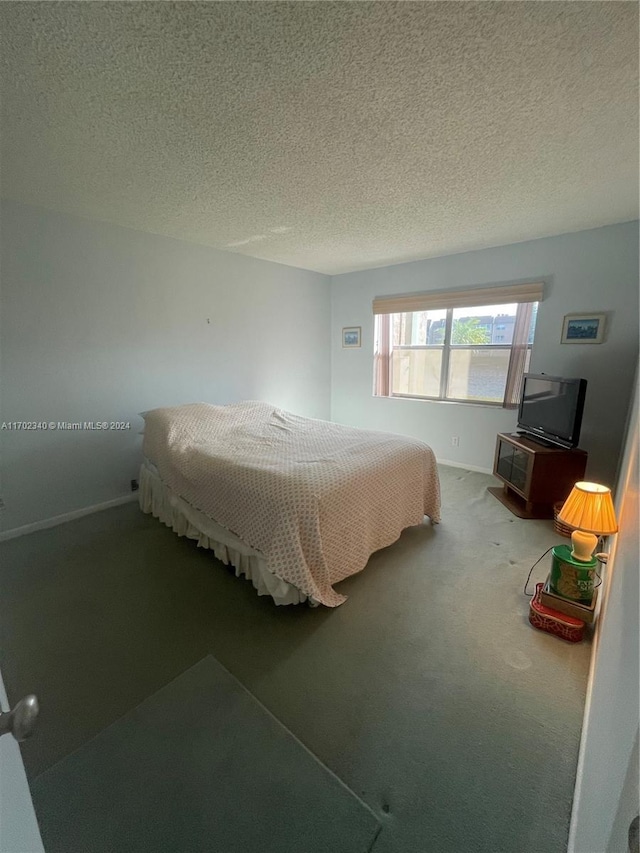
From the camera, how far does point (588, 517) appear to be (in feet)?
5.38

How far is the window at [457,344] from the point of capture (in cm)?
348

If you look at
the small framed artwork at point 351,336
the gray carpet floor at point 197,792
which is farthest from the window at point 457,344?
the gray carpet floor at point 197,792

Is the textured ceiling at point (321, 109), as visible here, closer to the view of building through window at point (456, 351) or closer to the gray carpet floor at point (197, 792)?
the view of building through window at point (456, 351)

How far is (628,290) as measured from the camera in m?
2.84

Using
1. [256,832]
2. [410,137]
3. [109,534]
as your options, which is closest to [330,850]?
[256,832]

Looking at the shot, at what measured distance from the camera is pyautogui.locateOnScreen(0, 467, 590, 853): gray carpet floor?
1.14 meters

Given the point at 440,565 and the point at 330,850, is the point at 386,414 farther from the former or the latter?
the point at 330,850

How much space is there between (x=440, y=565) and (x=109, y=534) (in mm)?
2457

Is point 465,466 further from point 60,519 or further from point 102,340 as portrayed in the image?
point 60,519

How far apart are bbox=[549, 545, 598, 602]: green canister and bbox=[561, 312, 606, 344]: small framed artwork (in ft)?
7.19

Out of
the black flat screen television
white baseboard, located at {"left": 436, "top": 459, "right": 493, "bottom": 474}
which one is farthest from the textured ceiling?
white baseboard, located at {"left": 436, "top": 459, "right": 493, "bottom": 474}

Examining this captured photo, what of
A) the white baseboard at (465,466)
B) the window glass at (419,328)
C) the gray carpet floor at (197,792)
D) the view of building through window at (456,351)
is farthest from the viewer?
the window glass at (419,328)

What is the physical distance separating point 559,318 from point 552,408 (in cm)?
92

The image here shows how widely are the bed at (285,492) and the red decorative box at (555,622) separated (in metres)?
0.89
